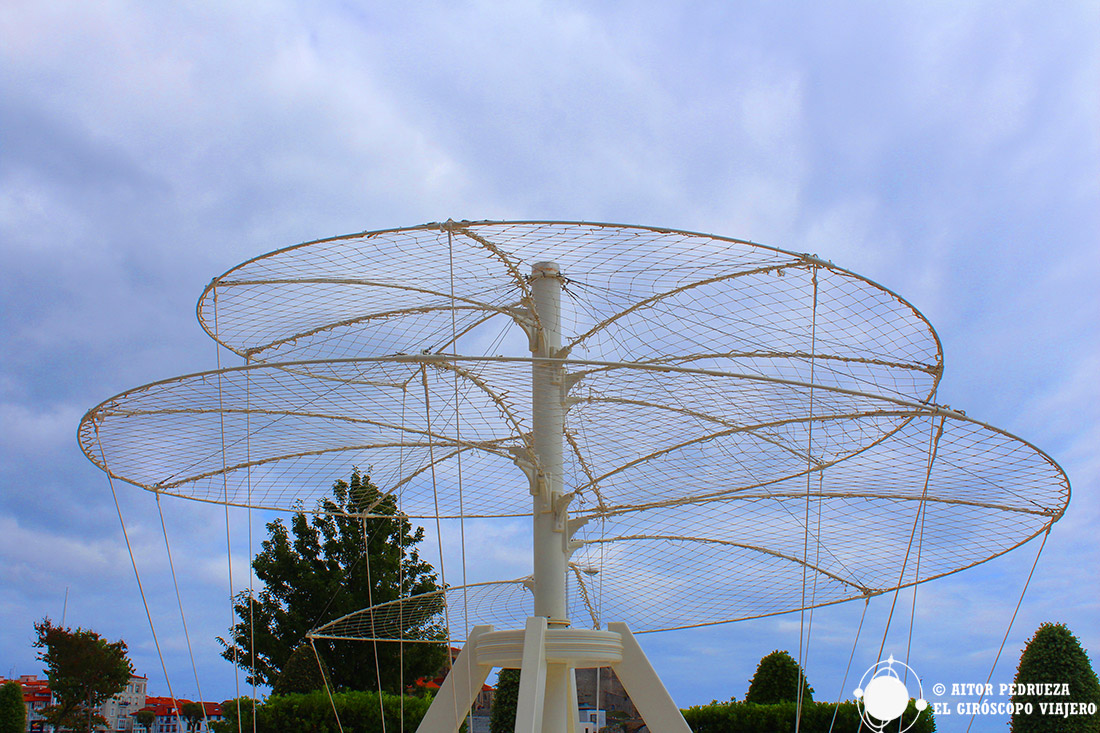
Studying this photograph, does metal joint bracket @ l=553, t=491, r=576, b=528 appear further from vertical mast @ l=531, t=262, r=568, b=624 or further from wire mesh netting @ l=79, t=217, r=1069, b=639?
wire mesh netting @ l=79, t=217, r=1069, b=639

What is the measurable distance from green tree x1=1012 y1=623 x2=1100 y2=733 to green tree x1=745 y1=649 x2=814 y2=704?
798 centimetres

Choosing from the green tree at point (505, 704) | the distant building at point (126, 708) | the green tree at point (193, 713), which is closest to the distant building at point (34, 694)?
the distant building at point (126, 708)

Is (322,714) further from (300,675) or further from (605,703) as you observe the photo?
(605,703)

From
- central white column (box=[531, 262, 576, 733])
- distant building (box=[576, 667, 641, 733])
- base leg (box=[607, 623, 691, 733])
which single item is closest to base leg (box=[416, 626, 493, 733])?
central white column (box=[531, 262, 576, 733])

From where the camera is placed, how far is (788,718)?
22.1 metres

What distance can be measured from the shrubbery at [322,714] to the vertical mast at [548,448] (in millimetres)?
12745

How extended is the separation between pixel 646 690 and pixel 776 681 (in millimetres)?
13302

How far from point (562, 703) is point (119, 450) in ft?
23.2


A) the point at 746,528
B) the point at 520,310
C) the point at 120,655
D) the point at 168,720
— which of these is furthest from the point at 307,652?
the point at 168,720

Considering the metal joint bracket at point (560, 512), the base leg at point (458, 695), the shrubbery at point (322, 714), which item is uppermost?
the metal joint bracket at point (560, 512)

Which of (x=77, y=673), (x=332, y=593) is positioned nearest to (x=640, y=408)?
(x=332, y=593)

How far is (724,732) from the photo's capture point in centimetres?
2303

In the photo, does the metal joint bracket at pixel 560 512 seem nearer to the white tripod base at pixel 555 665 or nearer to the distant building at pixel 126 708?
the white tripod base at pixel 555 665

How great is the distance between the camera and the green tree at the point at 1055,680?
15391mm
